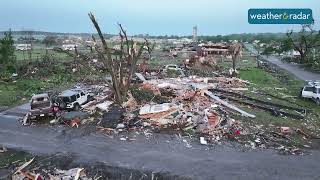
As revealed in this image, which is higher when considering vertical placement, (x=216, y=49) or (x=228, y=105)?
(x=216, y=49)

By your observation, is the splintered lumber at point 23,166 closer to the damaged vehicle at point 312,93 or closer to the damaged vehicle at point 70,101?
the damaged vehicle at point 70,101

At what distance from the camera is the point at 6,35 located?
47312 millimetres

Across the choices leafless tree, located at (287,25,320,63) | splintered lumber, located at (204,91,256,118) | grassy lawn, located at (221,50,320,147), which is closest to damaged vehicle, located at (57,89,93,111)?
splintered lumber, located at (204,91,256,118)

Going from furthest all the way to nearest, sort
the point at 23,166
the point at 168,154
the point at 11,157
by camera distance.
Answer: the point at 168,154 → the point at 11,157 → the point at 23,166

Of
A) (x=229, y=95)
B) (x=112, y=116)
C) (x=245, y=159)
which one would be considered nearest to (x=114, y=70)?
(x=112, y=116)

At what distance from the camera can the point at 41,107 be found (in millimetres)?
21938

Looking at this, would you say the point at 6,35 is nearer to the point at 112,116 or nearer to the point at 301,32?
the point at 112,116

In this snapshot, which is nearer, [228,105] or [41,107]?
[41,107]

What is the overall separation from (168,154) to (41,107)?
8.98m

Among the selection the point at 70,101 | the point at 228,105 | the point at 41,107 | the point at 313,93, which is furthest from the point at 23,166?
the point at 313,93

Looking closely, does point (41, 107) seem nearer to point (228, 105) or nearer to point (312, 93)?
point (228, 105)

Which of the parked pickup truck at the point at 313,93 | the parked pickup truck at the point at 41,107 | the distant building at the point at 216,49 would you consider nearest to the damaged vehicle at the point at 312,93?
the parked pickup truck at the point at 313,93

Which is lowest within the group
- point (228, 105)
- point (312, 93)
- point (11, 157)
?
point (11, 157)

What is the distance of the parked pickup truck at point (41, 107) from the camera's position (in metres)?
21.6
